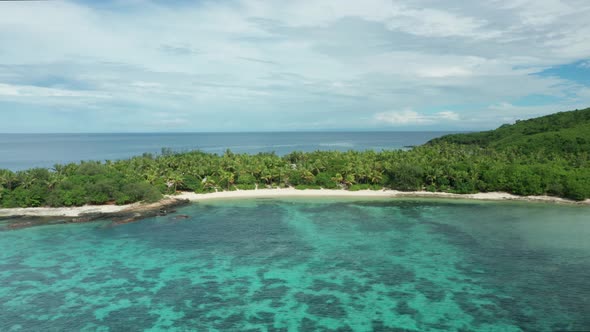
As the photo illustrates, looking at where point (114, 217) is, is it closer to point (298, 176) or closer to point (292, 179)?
point (292, 179)

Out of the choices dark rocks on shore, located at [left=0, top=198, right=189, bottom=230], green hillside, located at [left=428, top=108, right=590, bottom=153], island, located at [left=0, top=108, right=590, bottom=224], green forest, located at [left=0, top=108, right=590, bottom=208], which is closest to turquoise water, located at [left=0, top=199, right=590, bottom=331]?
dark rocks on shore, located at [left=0, top=198, right=189, bottom=230]

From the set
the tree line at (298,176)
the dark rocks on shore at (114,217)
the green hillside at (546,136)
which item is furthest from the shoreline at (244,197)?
the green hillside at (546,136)

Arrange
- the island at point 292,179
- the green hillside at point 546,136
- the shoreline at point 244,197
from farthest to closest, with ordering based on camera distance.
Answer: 1. the green hillside at point 546,136
2. the island at point 292,179
3. the shoreline at point 244,197

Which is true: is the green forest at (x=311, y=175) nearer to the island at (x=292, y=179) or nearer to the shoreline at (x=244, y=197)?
the island at (x=292, y=179)

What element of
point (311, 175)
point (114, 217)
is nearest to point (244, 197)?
point (311, 175)

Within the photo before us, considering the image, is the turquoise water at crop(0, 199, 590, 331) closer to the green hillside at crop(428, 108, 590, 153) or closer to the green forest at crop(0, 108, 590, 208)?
the green forest at crop(0, 108, 590, 208)
